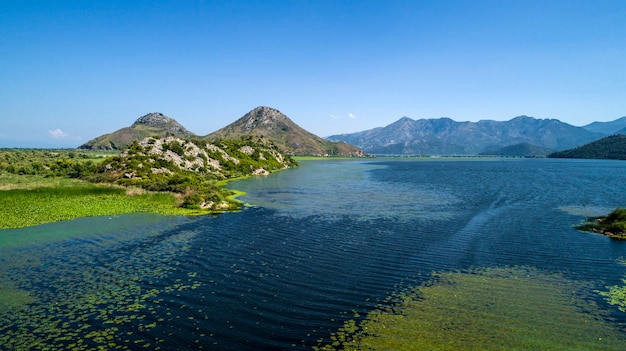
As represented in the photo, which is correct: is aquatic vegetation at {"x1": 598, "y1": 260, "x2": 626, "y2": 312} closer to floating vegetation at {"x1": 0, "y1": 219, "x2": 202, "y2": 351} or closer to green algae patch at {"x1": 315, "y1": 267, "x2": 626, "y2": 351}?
green algae patch at {"x1": 315, "y1": 267, "x2": 626, "y2": 351}

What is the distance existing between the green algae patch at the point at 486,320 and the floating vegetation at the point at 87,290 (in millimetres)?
14514

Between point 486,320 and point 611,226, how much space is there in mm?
40197

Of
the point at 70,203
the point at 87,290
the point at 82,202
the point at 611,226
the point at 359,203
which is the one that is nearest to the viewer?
the point at 87,290

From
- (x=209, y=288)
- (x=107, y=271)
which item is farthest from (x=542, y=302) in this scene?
(x=107, y=271)

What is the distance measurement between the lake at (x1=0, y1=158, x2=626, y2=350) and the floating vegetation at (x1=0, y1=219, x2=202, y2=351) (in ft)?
0.42

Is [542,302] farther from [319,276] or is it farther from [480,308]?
[319,276]

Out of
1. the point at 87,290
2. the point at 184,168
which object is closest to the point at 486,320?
the point at 87,290

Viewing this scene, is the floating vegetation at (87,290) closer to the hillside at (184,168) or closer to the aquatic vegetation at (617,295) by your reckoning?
the hillside at (184,168)

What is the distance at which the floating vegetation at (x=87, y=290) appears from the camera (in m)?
21.9

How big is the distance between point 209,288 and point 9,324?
1342 cm

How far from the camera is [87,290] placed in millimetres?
29141

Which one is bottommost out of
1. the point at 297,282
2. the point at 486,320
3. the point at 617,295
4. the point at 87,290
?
the point at 617,295

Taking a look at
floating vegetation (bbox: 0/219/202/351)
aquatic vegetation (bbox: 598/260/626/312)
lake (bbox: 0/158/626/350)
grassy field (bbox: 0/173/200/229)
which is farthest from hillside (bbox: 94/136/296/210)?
aquatic vegetation (bbox: 598/260/626/312)

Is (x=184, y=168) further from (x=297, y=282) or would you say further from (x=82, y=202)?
(x=297, y=282)
